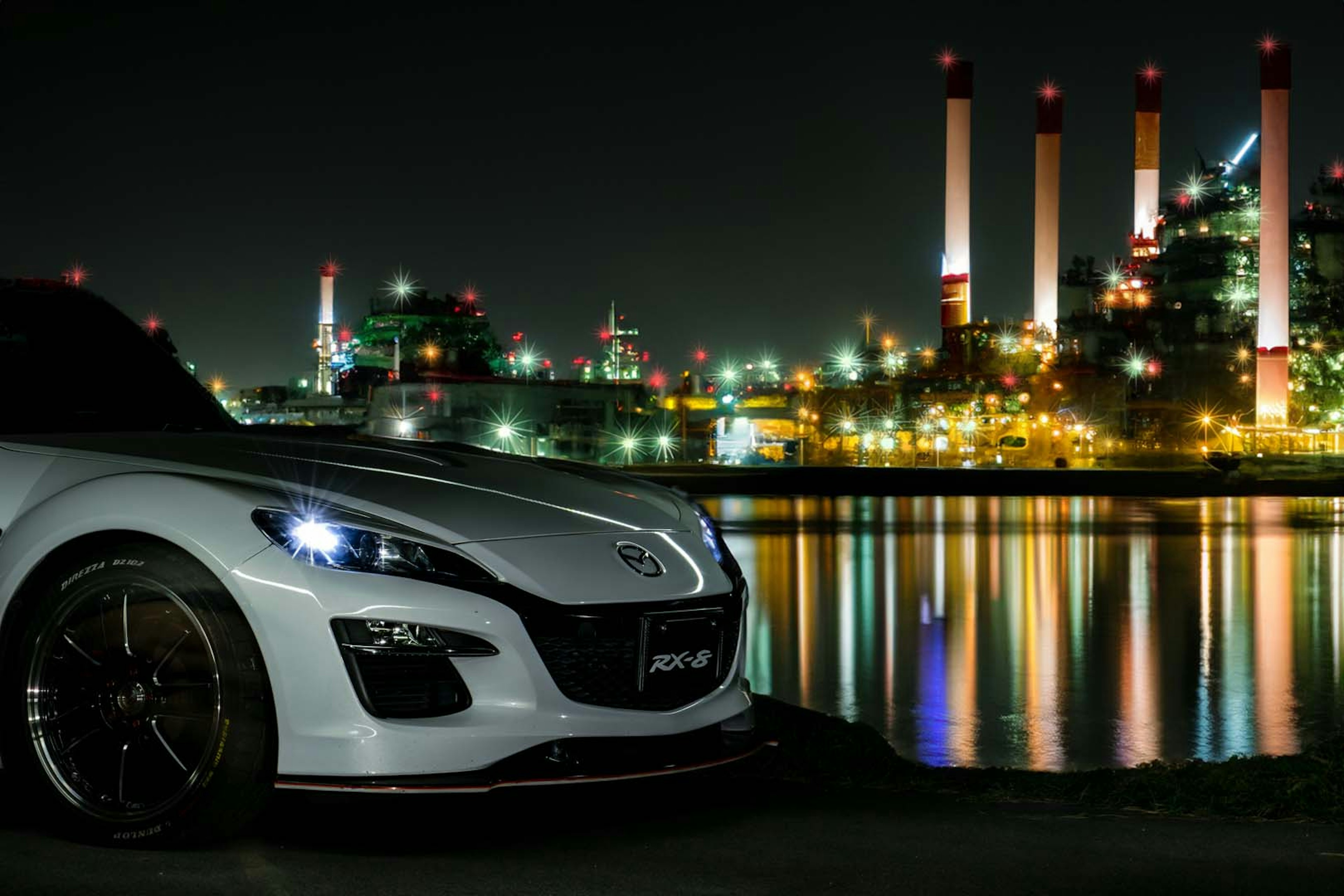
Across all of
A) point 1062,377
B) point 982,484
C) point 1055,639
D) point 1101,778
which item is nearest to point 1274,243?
point 1062,377

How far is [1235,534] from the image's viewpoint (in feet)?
91.6

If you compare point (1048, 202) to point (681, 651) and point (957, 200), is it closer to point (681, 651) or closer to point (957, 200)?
point (957, 200)

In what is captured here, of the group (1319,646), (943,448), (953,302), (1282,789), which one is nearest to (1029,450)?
(943,448)

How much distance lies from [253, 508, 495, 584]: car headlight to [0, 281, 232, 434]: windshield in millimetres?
1377

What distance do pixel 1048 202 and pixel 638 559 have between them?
128 meters

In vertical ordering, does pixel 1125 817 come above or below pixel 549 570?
below

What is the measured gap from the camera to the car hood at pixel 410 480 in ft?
13.9

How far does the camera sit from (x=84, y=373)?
217 inches

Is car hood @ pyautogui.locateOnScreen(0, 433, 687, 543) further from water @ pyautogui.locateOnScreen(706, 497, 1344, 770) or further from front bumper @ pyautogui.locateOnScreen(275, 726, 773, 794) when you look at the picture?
water @ pyautogui.locateOnScreen(706, 497, 1344, 770)

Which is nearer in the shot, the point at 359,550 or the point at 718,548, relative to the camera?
the point at 359,550

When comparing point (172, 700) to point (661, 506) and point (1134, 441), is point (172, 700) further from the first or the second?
point (1134, 441)

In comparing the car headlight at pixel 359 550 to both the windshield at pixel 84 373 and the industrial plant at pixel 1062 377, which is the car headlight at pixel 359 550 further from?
the industrial plant at pixel 1062 377

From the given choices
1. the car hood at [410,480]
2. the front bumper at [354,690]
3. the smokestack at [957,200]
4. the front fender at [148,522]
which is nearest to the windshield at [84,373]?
the car hood at [410,480]

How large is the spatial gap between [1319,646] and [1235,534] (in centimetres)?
1625
